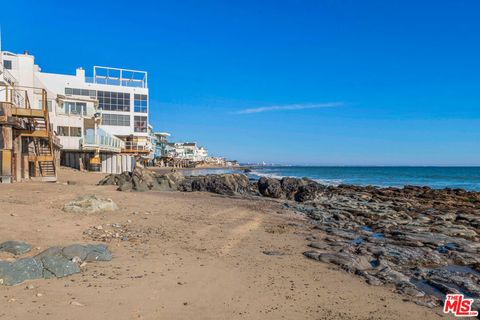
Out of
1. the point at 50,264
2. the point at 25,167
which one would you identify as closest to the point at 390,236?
the point at 50,264

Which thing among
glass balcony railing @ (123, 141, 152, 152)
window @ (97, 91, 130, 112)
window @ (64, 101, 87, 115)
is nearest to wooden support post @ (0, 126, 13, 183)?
window @ (64, 101, 87, 115)

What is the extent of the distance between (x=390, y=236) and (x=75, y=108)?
1490 inches

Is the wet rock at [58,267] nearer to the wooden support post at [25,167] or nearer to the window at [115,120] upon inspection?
the wooden support post at [25,167]

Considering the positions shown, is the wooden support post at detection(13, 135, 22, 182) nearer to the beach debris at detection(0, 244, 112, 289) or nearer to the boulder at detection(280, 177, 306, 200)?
the beach debris at detection(0, 244, 112, 289)

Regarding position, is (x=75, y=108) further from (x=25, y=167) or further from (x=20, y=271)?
(x=20, y=271)

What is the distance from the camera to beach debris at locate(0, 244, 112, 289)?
636 cm

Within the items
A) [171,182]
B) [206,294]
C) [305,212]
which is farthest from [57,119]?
[206,294]

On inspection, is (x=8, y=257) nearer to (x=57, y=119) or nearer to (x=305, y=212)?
(x=305, y=212)

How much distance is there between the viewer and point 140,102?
51.4 metres

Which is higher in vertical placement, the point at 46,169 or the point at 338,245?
the point at 46,169

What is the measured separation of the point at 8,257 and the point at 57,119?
116 ft

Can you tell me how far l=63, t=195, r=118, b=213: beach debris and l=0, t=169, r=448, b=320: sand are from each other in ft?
1.24

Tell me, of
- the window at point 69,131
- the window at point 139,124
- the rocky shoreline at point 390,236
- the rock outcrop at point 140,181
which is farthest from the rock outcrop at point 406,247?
the window at point 139,124

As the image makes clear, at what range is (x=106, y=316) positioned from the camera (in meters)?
5.38
